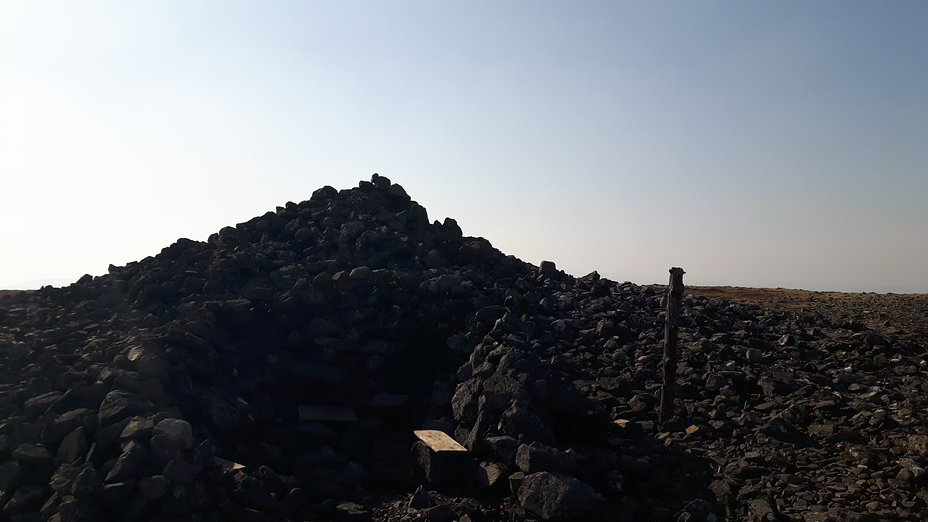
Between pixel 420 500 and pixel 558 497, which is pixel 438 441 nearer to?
pixel 420 500

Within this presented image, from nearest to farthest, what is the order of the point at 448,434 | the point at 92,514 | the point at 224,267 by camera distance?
the point at 92,514 → the point at 448,434 → the point at 224,267

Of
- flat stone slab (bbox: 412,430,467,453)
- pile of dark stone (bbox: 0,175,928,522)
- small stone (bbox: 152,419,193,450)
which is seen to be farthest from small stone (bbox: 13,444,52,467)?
flat stone slab (bbox: 412,430,467,453)

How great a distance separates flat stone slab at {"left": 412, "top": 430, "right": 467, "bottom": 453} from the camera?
374 inches

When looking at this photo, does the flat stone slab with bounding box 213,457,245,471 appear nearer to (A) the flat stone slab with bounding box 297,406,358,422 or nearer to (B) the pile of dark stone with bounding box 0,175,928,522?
(B) the pile of dark stone with bounding box 0,175,928,522

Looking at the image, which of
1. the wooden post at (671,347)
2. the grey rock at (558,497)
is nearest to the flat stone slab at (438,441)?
the grey rock at (558,497)

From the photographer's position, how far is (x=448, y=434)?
413 inches

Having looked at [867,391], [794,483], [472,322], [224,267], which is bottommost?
[794,483]

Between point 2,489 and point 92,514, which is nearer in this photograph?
point 92,514

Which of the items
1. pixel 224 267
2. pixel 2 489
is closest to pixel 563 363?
pixel 224 267

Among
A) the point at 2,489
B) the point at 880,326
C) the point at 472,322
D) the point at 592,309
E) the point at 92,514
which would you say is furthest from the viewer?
the point at 880,326

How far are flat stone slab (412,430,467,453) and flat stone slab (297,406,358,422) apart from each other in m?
1.81

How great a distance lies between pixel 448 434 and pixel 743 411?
17.2ft

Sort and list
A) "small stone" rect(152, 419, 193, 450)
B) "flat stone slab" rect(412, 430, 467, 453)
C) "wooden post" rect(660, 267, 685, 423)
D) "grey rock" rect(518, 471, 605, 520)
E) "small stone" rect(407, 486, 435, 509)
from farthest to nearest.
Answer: "wooden post" rect(660, 267, 685, 423)
"flat stone slab" rect(412, 430, 467, 453)
"small stone" rect(407, 486, 435, 509)
"small stone" rect(152, 419, 193, 450)
"grey rock" rect(518, 471, 605, 520)

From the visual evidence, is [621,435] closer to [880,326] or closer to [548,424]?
[548,424]
